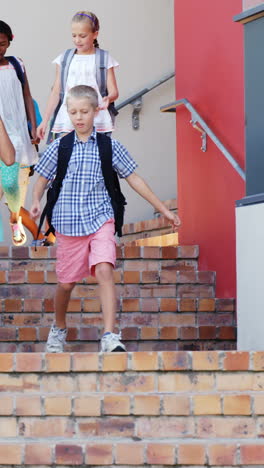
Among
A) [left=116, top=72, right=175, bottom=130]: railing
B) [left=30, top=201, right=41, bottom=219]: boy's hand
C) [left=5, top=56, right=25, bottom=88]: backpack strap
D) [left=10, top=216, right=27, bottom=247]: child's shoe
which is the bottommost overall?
[left=30, top=201, right=41, bottom=219]: boy's hand

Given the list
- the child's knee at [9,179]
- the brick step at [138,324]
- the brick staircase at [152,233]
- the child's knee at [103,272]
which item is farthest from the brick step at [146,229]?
the child's knee at [103,272]

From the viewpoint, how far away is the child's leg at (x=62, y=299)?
5.37m

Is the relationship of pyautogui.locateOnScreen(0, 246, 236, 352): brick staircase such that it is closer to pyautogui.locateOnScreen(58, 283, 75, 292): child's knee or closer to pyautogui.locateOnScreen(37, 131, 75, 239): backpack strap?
pyautogui.locateOnScreen(58, 283, 75, 292): child's knee

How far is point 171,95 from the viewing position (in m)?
9.86

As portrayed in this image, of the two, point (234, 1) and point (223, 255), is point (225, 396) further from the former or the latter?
point (234, 1)

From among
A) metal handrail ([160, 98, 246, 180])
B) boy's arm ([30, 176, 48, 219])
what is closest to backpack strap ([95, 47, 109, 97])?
metal handrail ([160, 98, 246, 180])

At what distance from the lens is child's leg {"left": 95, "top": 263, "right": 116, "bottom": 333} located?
5.03m

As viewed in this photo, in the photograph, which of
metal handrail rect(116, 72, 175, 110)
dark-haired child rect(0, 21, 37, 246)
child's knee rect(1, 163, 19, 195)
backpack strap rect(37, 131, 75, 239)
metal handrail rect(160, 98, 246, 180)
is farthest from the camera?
metal handrail rect(116, 72, 175, 110)

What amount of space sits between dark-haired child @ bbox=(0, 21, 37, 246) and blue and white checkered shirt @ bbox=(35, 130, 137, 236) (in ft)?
6.37

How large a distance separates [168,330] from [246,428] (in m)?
1.96

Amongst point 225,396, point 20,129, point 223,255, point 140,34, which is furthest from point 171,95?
point 225,396

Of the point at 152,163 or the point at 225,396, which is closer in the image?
the point at 225,396

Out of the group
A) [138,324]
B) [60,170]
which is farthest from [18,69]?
[60,170]

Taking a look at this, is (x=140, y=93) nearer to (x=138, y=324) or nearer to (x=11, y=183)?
(x=11, y=183)
